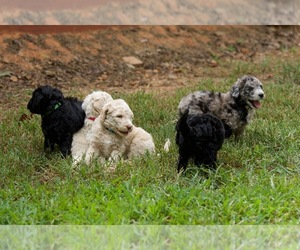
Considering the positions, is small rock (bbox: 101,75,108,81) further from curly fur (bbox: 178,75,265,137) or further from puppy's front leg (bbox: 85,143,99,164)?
puppy's front leg (bbox: 85,143,99,164)

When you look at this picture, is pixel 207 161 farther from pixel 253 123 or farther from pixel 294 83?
pixel 294 83

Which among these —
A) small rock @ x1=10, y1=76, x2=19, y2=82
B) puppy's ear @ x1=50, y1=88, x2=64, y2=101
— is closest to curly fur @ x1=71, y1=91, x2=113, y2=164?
puppy's ear @ x1=50, y1=88, x2=64, y2=101

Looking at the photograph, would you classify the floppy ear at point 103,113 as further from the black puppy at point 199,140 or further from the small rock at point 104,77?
the small rock at point 104,77

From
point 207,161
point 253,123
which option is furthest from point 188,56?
point 207,161

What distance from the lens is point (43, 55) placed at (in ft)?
32.5

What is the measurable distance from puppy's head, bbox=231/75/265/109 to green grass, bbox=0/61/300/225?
1.03 ft

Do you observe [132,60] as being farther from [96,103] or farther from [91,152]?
[91,152]

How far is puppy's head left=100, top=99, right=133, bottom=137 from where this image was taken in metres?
5.52

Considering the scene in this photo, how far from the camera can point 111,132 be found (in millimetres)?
5676

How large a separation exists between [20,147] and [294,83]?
4.46 metres

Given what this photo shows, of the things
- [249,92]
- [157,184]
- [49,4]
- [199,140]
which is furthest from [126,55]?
[157,184]

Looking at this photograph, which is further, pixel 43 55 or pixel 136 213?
pixel 43 55

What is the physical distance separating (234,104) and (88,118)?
5.01 ft

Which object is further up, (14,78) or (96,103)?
(96,103)
